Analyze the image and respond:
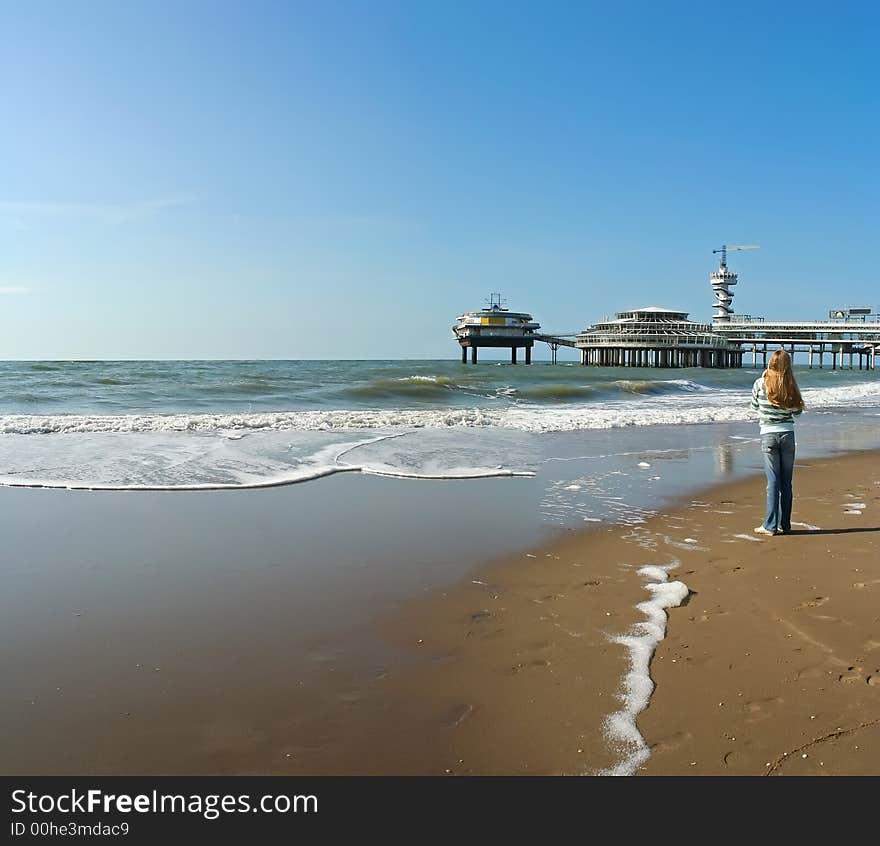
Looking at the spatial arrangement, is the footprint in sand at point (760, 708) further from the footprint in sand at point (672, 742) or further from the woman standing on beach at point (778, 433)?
the woman standing on beach at point (778, 433)

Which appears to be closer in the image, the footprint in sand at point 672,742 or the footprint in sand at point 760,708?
the footprint in sand at point 672,742

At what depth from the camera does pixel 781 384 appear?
638 centimetres

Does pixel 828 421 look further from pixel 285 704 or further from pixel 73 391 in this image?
pixel 73 391

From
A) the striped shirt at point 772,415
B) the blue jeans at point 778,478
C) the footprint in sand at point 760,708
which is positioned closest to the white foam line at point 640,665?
the footprint in sand at point 760,708

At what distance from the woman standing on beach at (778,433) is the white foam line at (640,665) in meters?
1.51

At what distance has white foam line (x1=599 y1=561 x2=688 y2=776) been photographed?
273 centimetres

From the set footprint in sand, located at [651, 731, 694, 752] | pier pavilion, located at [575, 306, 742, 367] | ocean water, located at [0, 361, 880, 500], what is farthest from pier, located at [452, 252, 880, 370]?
footprint in sand, located at [651, 731, 694, 752]

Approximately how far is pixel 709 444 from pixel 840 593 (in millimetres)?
9102

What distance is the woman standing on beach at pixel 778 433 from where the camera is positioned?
615 centimetres

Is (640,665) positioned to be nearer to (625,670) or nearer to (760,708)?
(625,670)

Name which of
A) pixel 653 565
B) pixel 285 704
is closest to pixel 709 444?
pixel 653 565

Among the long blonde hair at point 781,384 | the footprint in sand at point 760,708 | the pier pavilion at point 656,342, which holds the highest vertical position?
the pier pavilion at point 656,342

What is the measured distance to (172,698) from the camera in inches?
125
